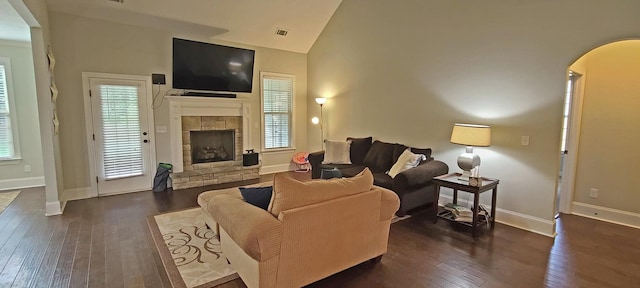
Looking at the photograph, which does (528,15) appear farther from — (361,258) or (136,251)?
(136,251)

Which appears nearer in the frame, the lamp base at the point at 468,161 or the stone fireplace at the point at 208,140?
the lamp base at the point at 468,161

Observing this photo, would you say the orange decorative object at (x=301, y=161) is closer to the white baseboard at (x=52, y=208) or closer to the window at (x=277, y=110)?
A: the window at (x=277, y=110)

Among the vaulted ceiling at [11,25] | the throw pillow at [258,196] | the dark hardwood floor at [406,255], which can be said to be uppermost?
the vaulted ceiling at [11,25]

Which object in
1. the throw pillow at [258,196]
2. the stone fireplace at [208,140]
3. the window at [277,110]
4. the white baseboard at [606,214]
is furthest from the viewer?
the window at [277,110]

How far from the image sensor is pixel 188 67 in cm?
557

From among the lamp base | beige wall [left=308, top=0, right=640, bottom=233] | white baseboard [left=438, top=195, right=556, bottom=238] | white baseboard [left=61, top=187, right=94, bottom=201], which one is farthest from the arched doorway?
white baseboard [left=61, top=187, right=94, bottom=201]

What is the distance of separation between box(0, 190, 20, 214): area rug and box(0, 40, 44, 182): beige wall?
52cm

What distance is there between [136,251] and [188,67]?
3477 millimetres

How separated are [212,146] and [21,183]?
3.38 meters

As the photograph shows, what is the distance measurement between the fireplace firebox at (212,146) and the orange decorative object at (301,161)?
1.44m

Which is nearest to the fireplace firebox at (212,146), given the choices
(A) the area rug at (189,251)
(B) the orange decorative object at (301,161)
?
(B) the orange decorative object at (301,161)

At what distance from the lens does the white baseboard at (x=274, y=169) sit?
6.96 m

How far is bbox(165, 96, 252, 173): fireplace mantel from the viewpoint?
5.63 meters

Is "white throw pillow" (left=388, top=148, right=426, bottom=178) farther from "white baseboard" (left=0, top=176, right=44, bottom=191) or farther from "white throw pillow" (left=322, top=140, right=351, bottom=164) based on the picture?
"white baseboard" (left=0, top=176, right=44, bottom=191)
